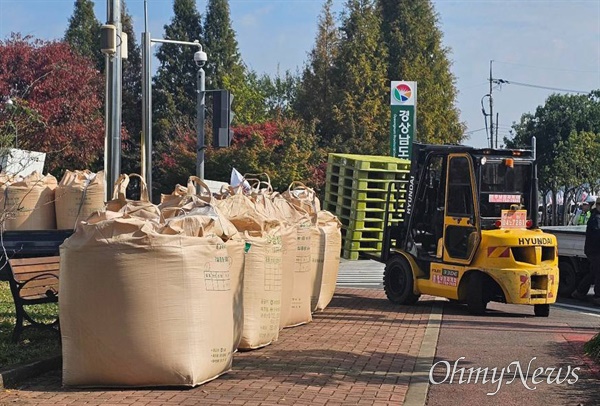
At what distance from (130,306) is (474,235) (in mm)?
7727

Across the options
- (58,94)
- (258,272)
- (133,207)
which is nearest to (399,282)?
A: (258,272)

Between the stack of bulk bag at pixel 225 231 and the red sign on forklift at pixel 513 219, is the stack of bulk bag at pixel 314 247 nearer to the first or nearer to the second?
the red sign on forklift at pixel 513 219

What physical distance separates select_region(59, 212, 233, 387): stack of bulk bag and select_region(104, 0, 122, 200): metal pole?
15.4 feet

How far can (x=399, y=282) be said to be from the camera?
15719 millimetres

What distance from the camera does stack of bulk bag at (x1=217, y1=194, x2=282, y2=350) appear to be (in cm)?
991

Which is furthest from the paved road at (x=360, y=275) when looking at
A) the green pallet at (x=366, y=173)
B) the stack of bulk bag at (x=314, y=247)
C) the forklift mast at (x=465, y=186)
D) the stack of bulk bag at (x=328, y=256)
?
the stack of bulk bag at (x=314, y=247)

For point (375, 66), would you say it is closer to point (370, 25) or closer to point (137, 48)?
point (370, 25)

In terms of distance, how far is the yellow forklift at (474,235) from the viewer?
14.2 metres

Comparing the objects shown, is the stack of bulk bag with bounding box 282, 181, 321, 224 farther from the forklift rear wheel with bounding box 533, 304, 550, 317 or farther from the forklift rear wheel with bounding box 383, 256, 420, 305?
the forklift rear wheel with bounding box 533, 304, 550, 317

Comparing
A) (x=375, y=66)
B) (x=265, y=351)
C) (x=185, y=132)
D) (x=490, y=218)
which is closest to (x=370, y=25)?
(x=375, y=66)

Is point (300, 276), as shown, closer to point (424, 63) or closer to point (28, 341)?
point (28, 341)

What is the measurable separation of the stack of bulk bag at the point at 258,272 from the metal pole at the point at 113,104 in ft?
8.53

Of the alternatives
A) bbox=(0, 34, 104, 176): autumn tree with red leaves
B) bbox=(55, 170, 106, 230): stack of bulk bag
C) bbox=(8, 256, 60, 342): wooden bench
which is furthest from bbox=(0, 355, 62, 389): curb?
bbox=(0, 34, 104, 176): autumn tree with red leaves

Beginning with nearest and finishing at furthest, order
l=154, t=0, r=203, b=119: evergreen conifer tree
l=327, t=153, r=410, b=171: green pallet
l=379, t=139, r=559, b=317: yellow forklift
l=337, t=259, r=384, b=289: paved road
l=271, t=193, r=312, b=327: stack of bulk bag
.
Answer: l=271, t=193, r=312, b=327: stack of bulk bag < l=379, t=139, r=559, b=317: yellow forklift < l=337, t=259, r=384, b=289: paved road < l=327, t=153, r=410, b=171: green pallet < l=154, t=0, r=203, b=119: evergreen conifer tree
